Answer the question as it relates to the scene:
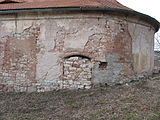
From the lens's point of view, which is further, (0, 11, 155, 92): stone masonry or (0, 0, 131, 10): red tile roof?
(0, 0, 131, 10): red tile roof

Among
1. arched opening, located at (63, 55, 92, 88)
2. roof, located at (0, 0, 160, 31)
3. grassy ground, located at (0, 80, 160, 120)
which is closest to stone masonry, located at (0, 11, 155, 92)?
arched opening, located at (63, 55, 92, 88)

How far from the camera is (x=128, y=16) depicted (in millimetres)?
9156

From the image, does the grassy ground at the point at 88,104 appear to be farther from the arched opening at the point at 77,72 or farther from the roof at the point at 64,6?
the roof at the point at 64,6

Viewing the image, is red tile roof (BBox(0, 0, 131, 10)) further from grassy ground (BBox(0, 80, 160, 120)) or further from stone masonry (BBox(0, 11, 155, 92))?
grassy ground (BBox(0, 80, 160, 120))

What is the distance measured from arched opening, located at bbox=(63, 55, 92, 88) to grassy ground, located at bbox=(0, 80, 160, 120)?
35 centimetres

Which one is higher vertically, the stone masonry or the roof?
the roof

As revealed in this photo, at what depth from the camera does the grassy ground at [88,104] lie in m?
5.74

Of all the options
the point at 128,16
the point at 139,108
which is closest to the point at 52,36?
the point at 128,16

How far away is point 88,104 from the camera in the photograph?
6660 millimetres

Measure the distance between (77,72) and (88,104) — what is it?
2.02 m

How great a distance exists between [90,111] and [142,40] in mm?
5011

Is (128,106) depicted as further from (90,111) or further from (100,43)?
(100,43)

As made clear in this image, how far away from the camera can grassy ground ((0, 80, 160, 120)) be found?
18.8ft

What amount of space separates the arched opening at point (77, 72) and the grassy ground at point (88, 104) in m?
0.35
